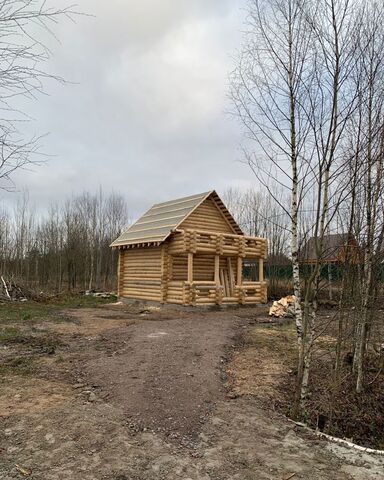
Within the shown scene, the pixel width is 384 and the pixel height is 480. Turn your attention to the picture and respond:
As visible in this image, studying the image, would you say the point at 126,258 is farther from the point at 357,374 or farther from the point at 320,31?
the point at 320,31

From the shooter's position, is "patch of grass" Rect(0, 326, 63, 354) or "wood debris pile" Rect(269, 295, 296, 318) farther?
"wood debris pile" Rect(269, 295, 296, 318)

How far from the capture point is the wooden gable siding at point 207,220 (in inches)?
771

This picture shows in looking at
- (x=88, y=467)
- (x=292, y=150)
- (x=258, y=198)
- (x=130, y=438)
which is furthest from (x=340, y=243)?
(x=258, y=198)

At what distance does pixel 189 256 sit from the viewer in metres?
17.6

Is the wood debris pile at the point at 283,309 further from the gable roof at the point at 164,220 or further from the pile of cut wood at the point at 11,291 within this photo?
the pile of cut wood at the point at 11,291

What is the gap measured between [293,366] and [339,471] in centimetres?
420

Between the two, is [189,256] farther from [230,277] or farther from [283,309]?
[283,309]

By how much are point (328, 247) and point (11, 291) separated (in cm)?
2166

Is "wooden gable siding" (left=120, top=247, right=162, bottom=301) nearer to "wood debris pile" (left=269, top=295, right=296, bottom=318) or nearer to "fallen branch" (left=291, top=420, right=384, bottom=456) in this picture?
"wood debris pile" (left=269, top=295, right=296, bottom=318)

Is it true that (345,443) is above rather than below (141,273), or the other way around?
below

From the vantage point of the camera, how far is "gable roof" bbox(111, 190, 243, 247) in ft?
62.1

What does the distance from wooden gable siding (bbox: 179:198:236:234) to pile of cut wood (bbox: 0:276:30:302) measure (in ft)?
35.7

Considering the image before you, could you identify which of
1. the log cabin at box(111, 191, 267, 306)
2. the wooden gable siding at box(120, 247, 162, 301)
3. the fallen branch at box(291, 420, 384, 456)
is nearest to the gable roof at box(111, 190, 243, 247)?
the log cabin at box(111, 191, 267, 306)

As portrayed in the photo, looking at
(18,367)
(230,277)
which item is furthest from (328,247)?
(230,277)
